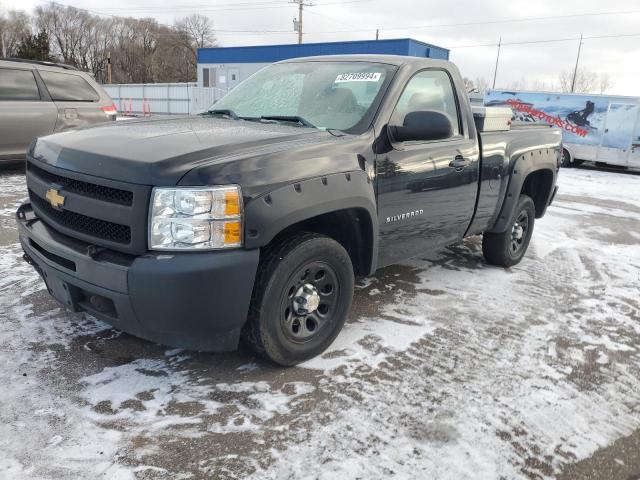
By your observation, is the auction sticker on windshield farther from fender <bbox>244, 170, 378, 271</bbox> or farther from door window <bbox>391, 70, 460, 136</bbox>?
fender <bbox>244, 170, 378, 271</bbox>

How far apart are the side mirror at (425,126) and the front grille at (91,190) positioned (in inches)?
68.2

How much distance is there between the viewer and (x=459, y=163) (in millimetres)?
4008

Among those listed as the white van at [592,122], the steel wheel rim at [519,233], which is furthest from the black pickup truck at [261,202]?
the white van at [592,122]

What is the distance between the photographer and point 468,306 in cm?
418

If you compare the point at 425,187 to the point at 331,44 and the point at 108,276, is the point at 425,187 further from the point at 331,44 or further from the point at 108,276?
the point at 331,44

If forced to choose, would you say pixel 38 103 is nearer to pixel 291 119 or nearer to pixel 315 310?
pixel 291 119

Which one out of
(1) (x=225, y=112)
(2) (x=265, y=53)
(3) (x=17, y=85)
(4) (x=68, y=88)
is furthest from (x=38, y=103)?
(2) (x=265, y=53)

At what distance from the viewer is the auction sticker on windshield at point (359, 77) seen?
365cm

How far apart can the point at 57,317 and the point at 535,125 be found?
4627 millimetres

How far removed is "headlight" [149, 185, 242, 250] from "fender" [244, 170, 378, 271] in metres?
0.10

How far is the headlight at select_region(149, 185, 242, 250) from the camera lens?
8.02 ft

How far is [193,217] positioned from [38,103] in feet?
23.5

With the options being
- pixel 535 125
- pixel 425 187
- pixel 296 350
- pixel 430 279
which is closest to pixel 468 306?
pixel 430 279

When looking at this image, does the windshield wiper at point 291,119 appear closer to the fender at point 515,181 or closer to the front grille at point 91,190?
the front grille at point 91,190
